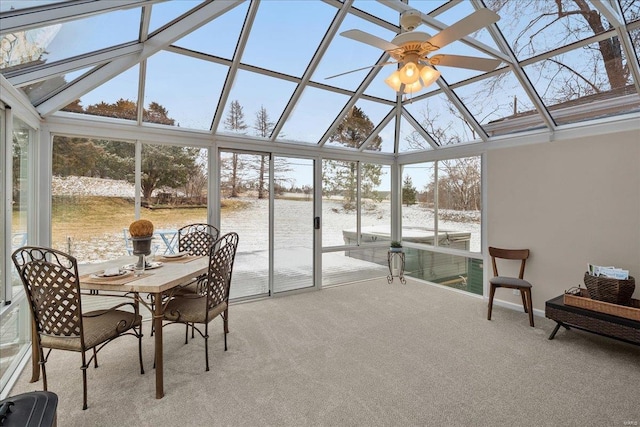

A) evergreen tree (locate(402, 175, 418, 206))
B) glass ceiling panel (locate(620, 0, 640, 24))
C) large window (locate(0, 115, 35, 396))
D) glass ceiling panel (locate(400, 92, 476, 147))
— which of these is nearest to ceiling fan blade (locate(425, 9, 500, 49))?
glass ceiling panel (locate(620, 0, 640, 24))

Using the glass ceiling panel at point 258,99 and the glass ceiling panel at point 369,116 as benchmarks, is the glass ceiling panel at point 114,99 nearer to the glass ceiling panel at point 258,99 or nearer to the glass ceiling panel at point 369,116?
the glass ceiling panel at point 258,99

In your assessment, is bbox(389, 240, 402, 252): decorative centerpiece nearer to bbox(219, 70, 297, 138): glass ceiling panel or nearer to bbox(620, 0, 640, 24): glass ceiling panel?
bbox(219, 70, 297, 138): glass ceiling panel

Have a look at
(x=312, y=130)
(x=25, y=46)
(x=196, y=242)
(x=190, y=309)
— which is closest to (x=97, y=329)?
(x=190, y=309)

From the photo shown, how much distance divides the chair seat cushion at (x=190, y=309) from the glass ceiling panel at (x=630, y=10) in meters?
4.30

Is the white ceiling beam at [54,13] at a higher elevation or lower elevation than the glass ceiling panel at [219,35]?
lower

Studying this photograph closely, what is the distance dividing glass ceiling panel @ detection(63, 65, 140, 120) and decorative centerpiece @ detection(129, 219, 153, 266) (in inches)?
67.6

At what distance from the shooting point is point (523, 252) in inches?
161

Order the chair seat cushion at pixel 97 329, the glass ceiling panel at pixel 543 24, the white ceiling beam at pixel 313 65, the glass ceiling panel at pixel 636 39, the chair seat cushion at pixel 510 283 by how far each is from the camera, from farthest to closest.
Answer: the chair seat cushion at pixel 510 283, the white ceiling beam at pixel 313 65, the glass ceiling panel at pixel 543 24, the glass ceiling panel at pixel 636 39, the chair seat cushion at pixel 97 329

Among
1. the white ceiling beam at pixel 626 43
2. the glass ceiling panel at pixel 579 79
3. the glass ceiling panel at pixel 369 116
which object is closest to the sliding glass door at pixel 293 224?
the glass ceiling panel at pixel 369 116

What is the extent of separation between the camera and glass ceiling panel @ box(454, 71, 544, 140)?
3.73m

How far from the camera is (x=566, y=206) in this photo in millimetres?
3789

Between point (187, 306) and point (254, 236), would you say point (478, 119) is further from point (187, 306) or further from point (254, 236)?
point (187, 306)

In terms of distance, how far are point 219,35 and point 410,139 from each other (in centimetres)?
371

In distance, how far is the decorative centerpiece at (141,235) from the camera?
252 centimetres
